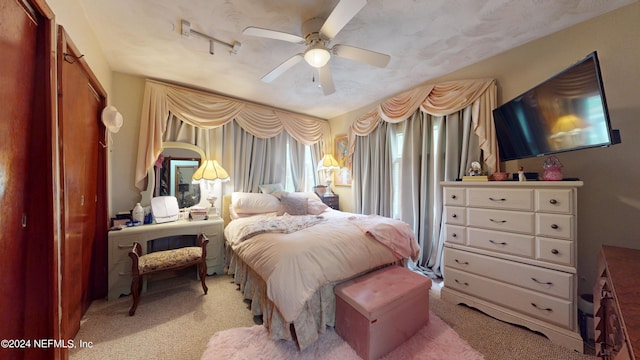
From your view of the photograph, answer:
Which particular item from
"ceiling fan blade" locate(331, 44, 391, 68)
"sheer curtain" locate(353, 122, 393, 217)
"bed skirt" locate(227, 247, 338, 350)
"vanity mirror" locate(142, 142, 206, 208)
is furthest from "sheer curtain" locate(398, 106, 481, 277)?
"vanity mirror" locate(142, 142, 206, 208)

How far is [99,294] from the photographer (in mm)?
2137

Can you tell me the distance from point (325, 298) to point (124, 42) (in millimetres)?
2997

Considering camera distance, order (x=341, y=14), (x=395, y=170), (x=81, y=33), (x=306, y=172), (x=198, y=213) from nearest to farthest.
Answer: (x=341, y=14) < (x=81, y=33) < (x=198, y=213) < (x=395, y=170) < (x=306, y=172)

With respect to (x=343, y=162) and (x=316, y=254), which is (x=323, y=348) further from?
(x=343, y=162)

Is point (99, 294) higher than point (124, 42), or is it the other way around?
point (124, 42)

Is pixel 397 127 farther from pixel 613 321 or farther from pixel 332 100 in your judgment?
pixel 613 321

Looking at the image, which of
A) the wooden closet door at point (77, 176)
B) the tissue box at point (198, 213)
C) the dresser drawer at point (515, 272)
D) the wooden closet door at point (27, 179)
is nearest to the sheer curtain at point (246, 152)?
the tissue box at point (198, 213)

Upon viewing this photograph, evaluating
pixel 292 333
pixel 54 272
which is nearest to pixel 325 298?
pixel 292 333

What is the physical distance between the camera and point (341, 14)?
1354 mm

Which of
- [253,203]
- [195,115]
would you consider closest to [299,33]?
[195,115]

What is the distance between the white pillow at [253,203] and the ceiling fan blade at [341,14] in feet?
7.37

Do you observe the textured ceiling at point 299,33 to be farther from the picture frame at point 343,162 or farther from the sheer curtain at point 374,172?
the picture frame at point 343,162

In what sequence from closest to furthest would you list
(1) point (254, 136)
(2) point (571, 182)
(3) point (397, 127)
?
(2) point (571, 182)
(3) point (397, 127)
(1) point (254, 136)

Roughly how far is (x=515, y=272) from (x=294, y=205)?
2.39 meters
